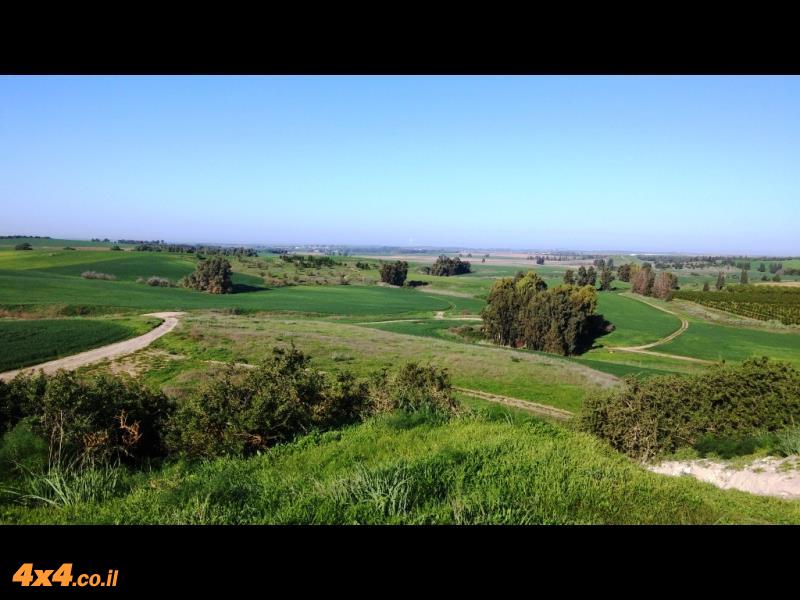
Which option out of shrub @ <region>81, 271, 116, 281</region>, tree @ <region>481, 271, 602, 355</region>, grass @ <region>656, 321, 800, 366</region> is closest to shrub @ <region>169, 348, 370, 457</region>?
grass @ <region>656, 321, 800, 366</region>

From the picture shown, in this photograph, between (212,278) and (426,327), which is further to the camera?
(212,278)

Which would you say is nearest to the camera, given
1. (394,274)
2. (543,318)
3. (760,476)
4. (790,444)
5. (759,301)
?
(760,476)

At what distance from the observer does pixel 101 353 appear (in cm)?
2402

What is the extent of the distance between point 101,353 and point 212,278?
37.2 metres

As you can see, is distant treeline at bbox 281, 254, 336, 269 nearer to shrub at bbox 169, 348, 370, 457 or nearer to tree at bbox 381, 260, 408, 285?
tree at bbox 381, 260, 408, 285

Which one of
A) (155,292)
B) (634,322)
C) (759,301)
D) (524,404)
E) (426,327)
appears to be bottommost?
(524,404)

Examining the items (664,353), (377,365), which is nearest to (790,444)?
(377,365)

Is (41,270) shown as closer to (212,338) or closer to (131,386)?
(212,338)

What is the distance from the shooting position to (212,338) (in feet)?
89.6

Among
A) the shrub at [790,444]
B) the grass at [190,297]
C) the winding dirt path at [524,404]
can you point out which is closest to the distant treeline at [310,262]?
the grass at [190,297]

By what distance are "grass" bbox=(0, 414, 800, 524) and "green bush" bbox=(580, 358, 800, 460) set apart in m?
9.33

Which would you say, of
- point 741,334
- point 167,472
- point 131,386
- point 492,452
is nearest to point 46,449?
point 167,472

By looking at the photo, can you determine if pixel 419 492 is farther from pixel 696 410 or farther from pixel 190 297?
pixel 190 297

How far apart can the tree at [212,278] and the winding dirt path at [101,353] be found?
2777cm
